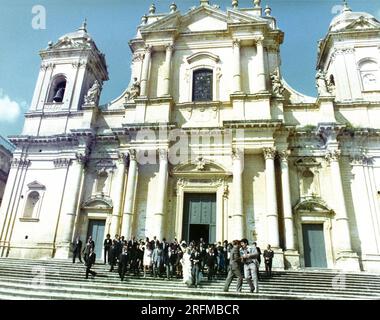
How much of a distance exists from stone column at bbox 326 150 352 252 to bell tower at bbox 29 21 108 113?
14969 mm

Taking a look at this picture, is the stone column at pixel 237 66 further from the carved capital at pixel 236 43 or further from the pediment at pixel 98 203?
the pediment at pixel 98 203

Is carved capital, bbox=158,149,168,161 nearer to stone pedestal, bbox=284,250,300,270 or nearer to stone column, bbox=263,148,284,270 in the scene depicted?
stone column, bbox=263,148,284,270

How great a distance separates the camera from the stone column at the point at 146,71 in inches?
785

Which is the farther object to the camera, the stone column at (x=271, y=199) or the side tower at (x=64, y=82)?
the side tower at (x=64, y=82)

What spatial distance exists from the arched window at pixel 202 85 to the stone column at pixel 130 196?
5378 millimetres

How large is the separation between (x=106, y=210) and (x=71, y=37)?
44.4ft

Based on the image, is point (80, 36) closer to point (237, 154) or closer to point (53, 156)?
point (53, 156)

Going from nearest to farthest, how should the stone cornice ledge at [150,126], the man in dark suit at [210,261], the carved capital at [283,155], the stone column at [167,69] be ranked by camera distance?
the man in dark suit at [210,261]
the carved capital at [283,155]
the stone cornice ledge at [150,126]
the stone column at [167,69]

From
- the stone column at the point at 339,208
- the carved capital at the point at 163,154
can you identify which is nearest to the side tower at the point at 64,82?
the carved capital at the point at 163,154

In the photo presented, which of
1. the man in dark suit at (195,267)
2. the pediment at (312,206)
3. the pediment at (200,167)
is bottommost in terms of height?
the man in dark suit at (195,267)

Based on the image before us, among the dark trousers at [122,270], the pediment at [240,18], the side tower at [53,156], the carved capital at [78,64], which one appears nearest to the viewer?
the dark trousers at [122,270]

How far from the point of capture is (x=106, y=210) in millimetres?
18141

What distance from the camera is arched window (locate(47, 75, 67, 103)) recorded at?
72.8 ft

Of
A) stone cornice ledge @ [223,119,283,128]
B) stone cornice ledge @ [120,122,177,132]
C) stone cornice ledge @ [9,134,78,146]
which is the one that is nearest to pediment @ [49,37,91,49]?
stone cornice ledge @ [9,134,78,146]
